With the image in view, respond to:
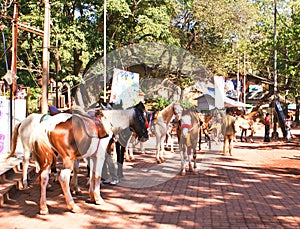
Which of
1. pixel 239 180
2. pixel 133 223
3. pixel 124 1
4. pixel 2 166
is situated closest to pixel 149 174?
pixel 239 180

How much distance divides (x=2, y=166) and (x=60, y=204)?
3.60 m

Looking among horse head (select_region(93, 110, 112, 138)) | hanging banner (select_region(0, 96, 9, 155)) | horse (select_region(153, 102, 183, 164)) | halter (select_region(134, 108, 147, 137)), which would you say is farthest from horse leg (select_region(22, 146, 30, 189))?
horse (select_region(153, 102, 183, 164))

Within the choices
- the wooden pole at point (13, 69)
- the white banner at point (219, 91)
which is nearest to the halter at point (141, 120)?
the wooden pole at point (13, 69)

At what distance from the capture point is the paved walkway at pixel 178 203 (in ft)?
22.1

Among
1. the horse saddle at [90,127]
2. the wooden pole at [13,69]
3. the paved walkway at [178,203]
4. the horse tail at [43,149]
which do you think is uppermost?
the wooden pole at [13,69]

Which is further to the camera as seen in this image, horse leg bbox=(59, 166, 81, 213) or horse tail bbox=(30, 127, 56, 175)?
horse tail bbox=(30, 127, 56, 175)

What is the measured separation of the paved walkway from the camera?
674cm

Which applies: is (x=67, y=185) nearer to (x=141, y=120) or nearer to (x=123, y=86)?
(x=141, y=120)

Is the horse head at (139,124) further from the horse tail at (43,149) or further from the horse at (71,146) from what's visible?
the horse tail at (43,149)

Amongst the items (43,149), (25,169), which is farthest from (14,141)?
(43,149)

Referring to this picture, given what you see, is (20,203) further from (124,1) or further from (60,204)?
(124,1)

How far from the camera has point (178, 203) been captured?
807cm

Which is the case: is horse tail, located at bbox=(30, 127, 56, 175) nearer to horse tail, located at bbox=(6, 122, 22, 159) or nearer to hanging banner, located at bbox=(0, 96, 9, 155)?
horse tail, located at bbox=(6, 122, 22, 159)

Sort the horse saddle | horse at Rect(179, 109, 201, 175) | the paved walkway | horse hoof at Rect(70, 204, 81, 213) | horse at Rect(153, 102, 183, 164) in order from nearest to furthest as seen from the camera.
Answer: the paved walkway
horse hoof at Rect(70, 204, 81, 213)
the horse saddle
horse at Rect(179, 109, 201, 175)
horse at Rect(153, 102, 183, 164)
